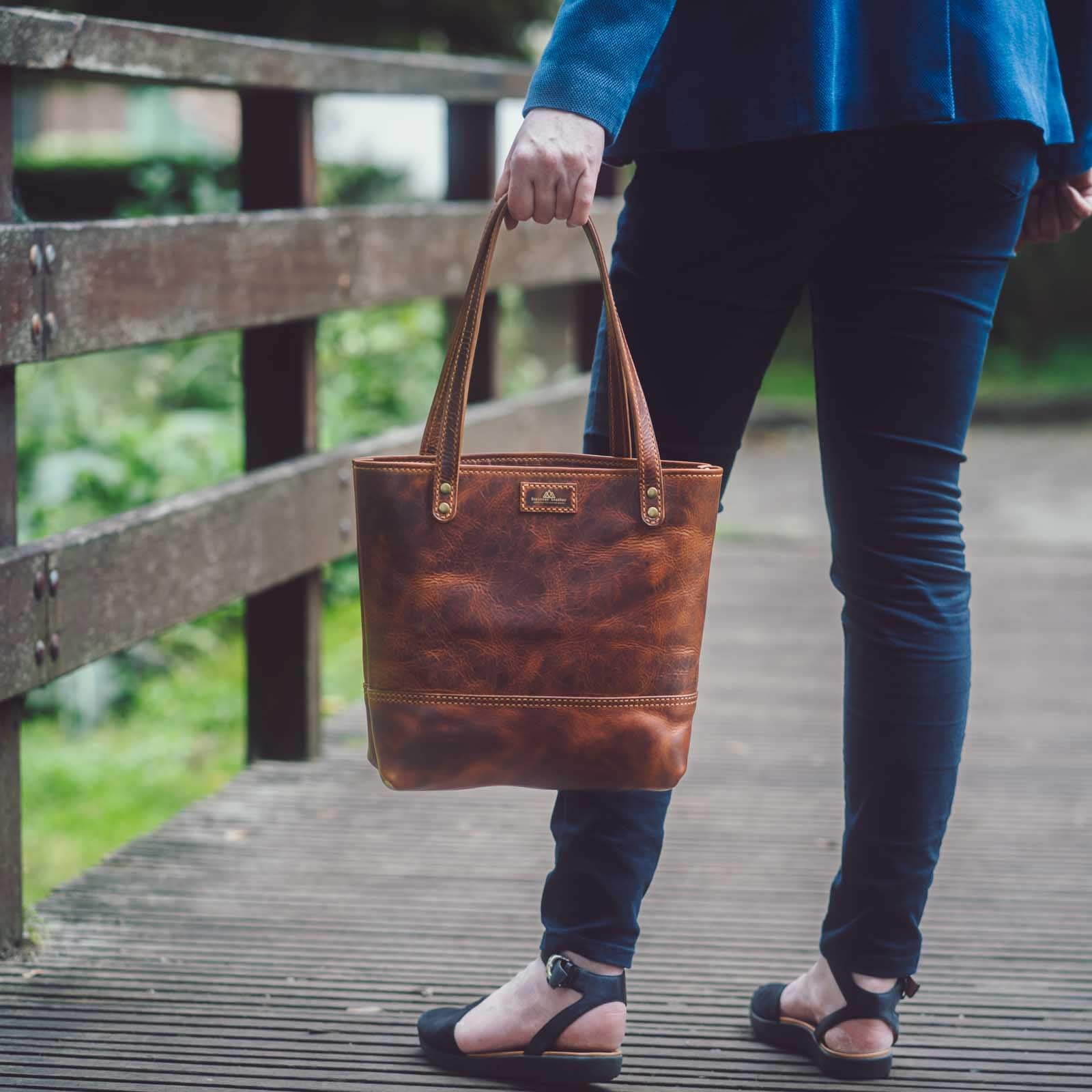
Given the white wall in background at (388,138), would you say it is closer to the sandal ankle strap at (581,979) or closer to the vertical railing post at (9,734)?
the vertical railing post at (9,734)

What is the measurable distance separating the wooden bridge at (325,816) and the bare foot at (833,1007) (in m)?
0.06

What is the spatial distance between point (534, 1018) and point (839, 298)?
A: 84 cm

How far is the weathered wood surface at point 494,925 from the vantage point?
72.2 inches

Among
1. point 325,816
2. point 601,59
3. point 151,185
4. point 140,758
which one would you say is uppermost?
point 151,185

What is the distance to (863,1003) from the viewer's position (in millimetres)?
1780

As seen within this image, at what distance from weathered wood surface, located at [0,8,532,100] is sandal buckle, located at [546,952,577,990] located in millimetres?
1250

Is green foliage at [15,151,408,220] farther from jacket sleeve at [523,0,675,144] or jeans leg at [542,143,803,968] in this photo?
jacket sleeve at [523,0,675,144]

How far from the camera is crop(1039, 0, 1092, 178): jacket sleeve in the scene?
1796 mm

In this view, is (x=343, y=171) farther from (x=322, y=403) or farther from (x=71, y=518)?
(x=71, y=518)

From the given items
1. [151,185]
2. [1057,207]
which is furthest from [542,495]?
[151,185]

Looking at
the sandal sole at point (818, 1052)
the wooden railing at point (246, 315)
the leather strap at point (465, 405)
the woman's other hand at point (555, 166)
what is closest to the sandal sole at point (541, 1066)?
the sandal sole at point (818, 1052)

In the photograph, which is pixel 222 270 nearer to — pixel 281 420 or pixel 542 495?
pixel 281 420

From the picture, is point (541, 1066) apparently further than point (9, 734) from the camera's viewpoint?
No

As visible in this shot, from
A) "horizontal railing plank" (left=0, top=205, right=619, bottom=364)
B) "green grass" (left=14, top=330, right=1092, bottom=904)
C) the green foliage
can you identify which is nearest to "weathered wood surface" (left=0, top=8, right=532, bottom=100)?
"horizontal railing plank" (left=0, top=205, right=619, bottom=364)
